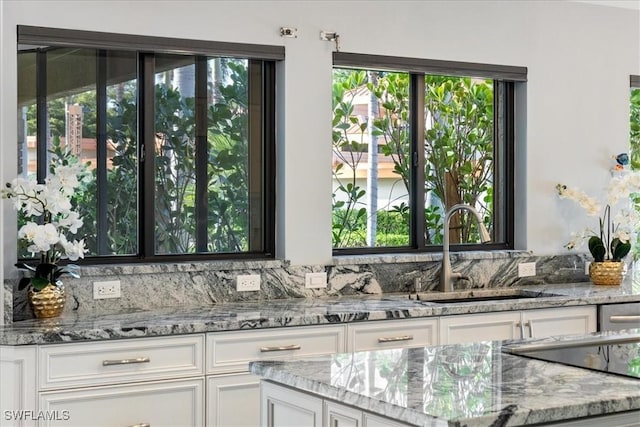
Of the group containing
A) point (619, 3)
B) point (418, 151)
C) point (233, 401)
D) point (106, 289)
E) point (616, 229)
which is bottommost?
point (233, 401)

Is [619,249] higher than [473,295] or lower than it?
higher

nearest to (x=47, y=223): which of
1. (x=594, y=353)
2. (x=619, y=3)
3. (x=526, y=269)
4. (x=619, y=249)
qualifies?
(x=594, y=353)

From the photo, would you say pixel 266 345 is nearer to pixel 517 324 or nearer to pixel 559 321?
pixel 517 324

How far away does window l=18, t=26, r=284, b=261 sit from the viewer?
4.27 meters

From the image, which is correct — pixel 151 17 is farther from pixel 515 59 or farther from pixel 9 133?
pixel 515 59

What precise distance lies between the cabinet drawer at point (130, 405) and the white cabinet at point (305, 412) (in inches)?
49.9

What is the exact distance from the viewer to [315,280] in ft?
15.6

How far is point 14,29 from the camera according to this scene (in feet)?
13.3

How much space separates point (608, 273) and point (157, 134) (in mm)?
2766

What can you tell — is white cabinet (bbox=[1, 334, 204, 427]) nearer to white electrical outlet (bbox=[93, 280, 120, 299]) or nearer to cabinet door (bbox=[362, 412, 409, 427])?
white electrical outlet (bbox=[93, 280, 120, 299])

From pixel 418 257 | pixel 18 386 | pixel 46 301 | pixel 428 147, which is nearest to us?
pixel 18 386

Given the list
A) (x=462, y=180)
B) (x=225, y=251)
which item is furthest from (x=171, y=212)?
(x=462, y=180)

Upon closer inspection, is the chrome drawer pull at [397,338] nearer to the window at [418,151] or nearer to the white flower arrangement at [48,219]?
the window at [418,151]

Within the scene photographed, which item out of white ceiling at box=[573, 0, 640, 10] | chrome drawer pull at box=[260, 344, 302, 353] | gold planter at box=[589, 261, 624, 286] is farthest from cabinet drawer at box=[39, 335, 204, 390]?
white ceiling at box=[573, 0, 640, 10]
